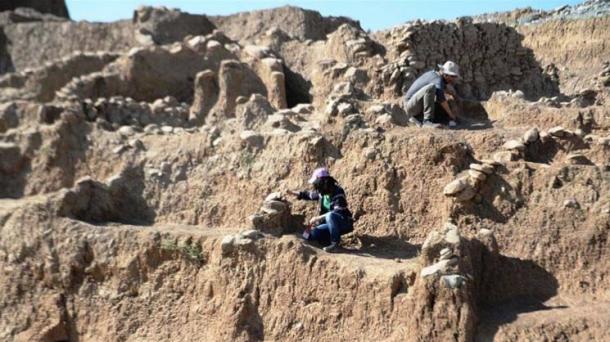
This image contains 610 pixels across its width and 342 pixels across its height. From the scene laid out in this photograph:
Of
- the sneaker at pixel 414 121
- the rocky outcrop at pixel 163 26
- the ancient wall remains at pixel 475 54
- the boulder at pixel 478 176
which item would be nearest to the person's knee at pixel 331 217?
the boulder at pixel 478 176

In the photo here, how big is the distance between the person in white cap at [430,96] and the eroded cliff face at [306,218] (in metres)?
0.19

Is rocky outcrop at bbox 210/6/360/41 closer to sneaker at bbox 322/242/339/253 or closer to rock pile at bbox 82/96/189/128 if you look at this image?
rock pile at bbox 82/96/189/128

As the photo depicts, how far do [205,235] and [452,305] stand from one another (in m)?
2.51

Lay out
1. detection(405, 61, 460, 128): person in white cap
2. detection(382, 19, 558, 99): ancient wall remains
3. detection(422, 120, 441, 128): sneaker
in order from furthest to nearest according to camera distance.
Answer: detection(382, 19, 558, 99): ancient wall remains
detection(405, 61, 460, 128): person in white cap
detection(422, 120, 441, 128): sneaker

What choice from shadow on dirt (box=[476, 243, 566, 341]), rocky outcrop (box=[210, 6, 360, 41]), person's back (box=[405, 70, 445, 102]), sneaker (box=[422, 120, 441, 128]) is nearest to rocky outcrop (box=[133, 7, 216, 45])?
rocky outcrop (box=[210, 6, 360, 41])

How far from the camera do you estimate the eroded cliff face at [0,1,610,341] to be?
699cm

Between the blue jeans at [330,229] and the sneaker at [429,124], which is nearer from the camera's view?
the blue jeans at [330,229]

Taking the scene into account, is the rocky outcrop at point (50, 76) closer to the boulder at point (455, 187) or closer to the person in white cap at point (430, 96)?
the person in white cap at point (430, 96)

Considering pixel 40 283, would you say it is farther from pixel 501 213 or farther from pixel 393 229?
pixel 501 213

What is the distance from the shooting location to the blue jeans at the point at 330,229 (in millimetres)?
7762

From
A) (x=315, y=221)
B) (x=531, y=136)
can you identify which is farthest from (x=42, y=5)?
(x=531, y=136)

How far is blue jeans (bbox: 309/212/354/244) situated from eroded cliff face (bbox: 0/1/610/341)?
0.20m

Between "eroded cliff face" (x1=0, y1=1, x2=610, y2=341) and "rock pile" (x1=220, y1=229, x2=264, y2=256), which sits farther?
"rock pile" (x1=220, y1=229, x2=264, y2=256)

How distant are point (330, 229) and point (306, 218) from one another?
0.81 meters
